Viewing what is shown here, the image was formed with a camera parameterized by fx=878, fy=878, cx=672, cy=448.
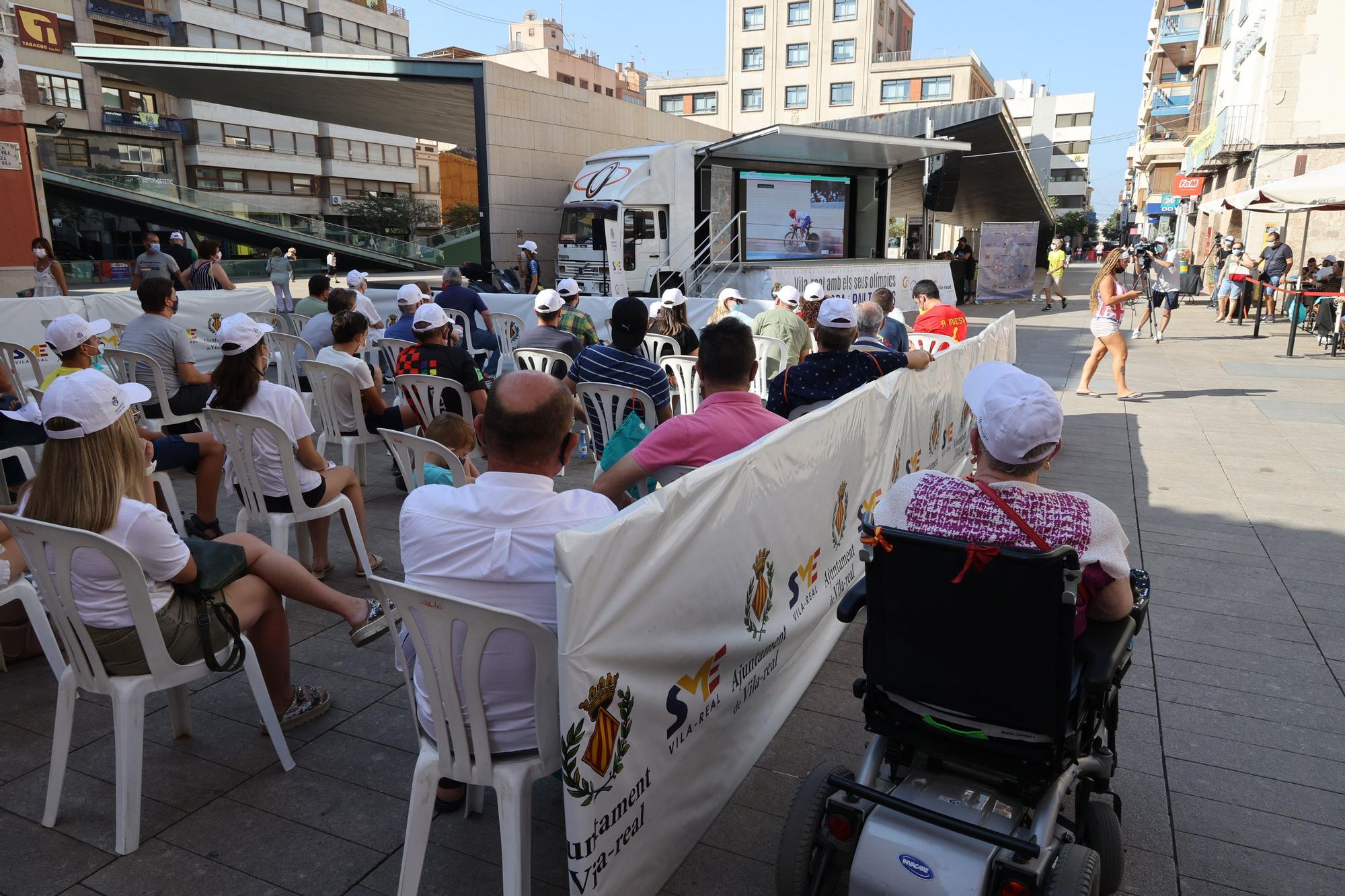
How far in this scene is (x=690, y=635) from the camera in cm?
246

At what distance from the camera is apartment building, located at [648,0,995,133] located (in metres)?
62.2

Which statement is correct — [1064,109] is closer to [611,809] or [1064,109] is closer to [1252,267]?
[1252,267]

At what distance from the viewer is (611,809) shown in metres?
2.14

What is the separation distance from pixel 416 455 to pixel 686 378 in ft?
10.5

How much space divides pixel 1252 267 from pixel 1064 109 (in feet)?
303

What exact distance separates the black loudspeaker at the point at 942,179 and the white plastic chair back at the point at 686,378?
19.2 m

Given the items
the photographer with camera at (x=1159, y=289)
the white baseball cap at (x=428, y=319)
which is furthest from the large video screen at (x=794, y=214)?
the white baseball cap at (x=428, y=319)

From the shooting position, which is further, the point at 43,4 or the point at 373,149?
the point at 373,149

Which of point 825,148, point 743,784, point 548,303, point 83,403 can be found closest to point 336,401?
point 548,303

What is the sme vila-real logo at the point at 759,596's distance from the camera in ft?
9.47

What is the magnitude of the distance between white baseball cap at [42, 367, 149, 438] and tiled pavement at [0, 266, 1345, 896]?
119 cm

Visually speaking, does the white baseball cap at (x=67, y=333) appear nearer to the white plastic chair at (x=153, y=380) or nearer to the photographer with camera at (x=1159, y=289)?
the white plastic chair at (x=153, y=380)

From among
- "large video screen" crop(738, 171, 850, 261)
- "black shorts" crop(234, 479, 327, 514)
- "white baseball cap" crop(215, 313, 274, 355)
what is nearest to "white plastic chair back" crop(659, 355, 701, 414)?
"black shorts" crop(234, 479, 327, 514)

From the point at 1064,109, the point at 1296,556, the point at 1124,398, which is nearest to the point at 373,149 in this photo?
the point at 1124,398
